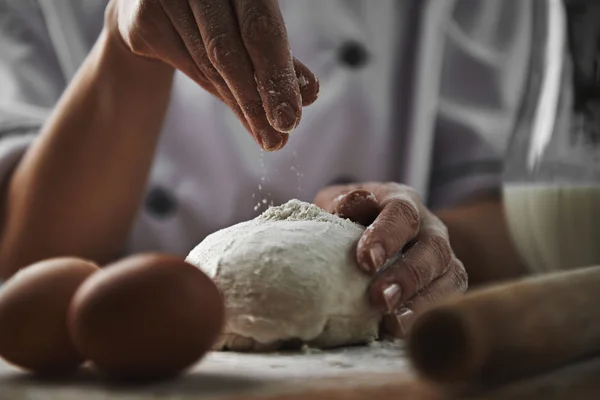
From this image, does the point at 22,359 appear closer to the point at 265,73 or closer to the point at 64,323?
the point at 64,323

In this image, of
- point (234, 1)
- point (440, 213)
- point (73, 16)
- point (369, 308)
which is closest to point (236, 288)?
point (369, 308)

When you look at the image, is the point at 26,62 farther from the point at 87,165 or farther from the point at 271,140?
the point at 271,140

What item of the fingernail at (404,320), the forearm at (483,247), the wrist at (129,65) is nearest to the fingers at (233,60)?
the fingernail at (404,320)

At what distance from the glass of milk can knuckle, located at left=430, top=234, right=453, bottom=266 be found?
0.09 metres

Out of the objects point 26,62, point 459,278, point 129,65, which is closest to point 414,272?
point 459,278

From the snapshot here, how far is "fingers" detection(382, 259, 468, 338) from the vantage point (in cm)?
73

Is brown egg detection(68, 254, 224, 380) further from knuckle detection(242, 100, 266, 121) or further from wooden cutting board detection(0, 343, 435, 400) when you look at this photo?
knuckle detection(242, 100, 266, 121)

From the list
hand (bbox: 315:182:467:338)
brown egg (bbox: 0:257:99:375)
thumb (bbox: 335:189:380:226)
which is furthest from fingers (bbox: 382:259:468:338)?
brown egg (bbox: 0:257:99:375)

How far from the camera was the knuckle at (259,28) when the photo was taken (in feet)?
2.37

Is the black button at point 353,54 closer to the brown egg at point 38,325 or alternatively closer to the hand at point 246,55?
the hand at point 246,55

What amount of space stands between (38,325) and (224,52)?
12.9 inches

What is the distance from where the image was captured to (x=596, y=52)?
2.62 feet

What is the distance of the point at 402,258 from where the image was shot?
75cm

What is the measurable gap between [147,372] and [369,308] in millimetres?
266
